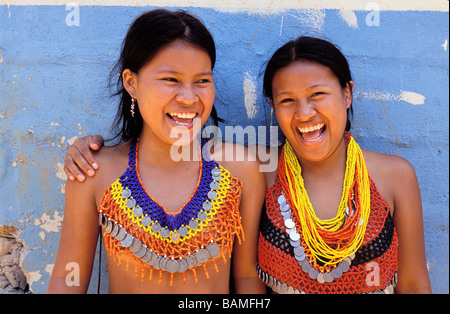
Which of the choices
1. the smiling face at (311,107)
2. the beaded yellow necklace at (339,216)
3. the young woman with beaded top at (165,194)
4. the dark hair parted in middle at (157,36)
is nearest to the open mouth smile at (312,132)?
the smiling face at (311,107)

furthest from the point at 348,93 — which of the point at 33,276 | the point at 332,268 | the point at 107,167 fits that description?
the point at 33,276

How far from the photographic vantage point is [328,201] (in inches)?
86.6

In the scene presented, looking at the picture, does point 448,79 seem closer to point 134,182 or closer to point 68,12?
point 134,182

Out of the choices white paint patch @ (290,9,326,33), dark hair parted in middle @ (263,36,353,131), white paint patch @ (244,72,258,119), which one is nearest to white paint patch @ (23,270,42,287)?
white paint patch @ (244,72,258,119)

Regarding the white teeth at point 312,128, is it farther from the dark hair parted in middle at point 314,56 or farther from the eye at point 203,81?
the eye at point 203,81

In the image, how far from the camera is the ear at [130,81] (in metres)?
2.09

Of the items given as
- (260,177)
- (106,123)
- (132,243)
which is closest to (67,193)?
(132,243)

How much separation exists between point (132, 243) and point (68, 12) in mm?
1332

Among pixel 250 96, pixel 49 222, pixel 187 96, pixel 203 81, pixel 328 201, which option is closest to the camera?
pixel 187 96

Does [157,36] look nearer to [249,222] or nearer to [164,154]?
[164,154]

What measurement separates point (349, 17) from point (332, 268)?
4.62 ft

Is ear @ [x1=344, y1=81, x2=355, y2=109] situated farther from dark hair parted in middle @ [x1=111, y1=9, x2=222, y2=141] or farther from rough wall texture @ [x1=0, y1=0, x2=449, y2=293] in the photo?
dark hair parted in middle @ [x1=111, y1=9, x2=222, y2=141]

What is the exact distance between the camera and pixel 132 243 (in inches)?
79.1
